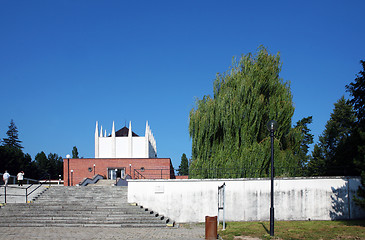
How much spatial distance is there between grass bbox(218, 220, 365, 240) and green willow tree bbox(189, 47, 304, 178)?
15.0 feet

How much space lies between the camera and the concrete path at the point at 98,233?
14.5 m

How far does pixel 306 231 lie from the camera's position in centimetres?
1587

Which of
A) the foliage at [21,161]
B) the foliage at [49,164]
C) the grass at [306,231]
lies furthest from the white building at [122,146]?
the grass at [306,231]

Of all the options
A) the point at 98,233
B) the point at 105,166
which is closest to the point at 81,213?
the point at 98,233

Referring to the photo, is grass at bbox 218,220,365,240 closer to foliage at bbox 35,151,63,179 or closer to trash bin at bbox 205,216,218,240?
trash bin at bbox 205,216,218,240

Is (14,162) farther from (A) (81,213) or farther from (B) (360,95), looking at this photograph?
(B) (360,95)

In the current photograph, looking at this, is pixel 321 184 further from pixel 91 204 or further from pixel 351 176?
pixel 91 204

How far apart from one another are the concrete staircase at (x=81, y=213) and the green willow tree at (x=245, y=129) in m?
5.30

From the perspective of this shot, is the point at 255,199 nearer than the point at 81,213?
No

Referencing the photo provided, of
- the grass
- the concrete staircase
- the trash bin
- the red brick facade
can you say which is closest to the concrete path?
the trash bin

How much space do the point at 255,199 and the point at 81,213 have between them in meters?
9.34

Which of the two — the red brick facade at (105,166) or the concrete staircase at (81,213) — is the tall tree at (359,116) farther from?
the red brick facade at (105,166)

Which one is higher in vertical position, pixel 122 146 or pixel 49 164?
pixel 122 146

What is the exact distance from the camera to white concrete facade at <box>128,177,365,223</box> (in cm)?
2034
